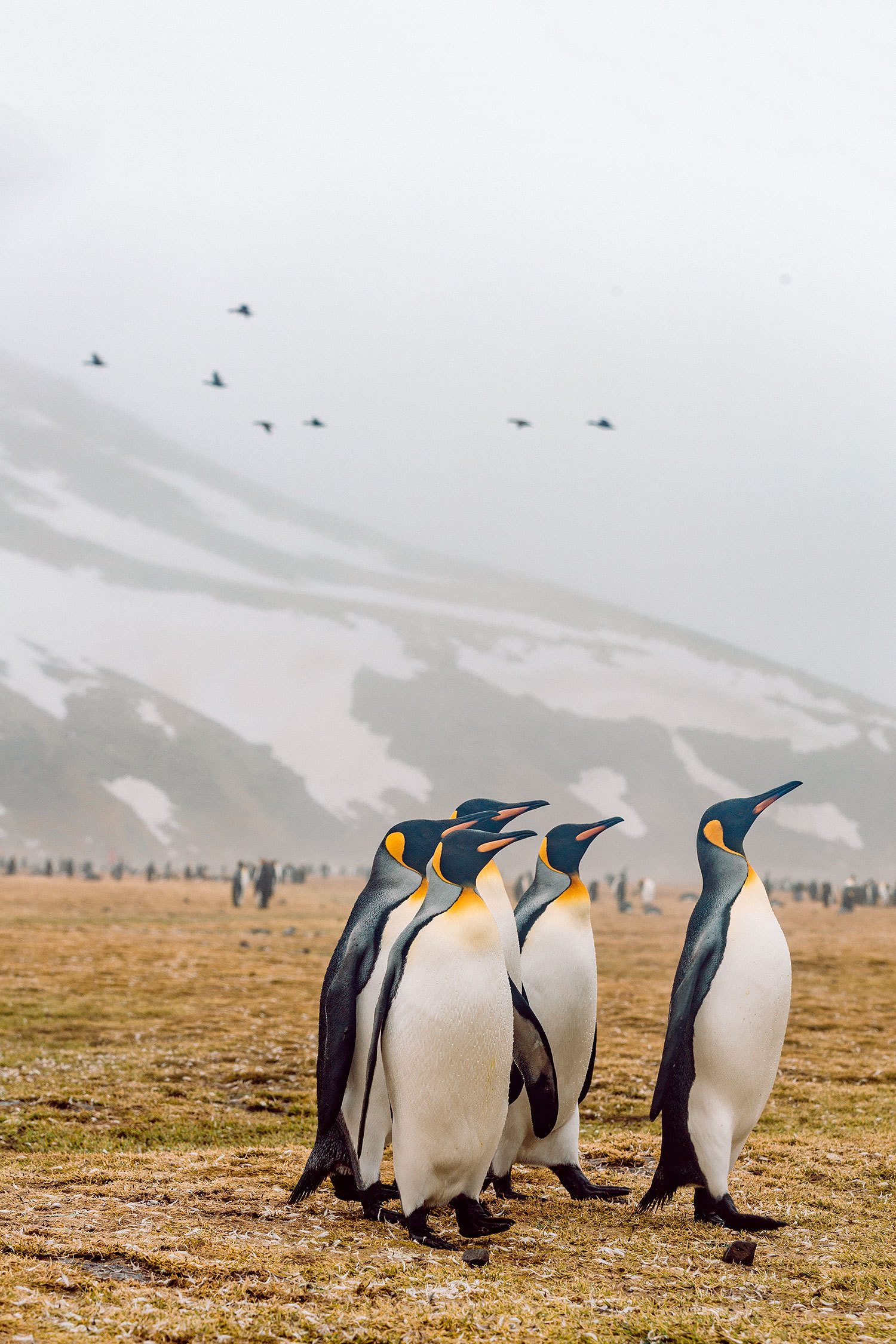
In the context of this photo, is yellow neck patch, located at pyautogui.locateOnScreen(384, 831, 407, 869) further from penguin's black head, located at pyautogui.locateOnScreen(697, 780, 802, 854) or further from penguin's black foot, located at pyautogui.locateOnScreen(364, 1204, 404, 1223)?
penguin's black foot, located at pyautogui.locateOnScreen(364, 1204, 404, 1223)

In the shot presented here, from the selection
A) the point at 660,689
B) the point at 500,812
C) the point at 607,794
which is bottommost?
the point at 500,812

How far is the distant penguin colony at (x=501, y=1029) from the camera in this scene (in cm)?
555

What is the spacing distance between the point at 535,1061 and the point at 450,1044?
104 centimetres

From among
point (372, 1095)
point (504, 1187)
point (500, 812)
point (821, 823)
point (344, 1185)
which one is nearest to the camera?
point (372, 1095)

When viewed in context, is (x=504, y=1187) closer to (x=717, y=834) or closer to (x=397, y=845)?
(x=397, y=845)

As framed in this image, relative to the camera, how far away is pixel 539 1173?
7.41 meters

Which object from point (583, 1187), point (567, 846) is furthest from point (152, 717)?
point (583, 1187)

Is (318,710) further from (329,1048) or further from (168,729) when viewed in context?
(329,1048)

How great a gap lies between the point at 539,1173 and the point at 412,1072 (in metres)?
Result: 2.44

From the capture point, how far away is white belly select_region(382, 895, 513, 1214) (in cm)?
551

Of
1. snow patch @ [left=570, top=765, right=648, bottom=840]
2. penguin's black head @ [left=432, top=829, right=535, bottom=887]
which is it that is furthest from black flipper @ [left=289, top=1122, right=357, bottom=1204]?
snow patch @ [left=570, top=765, right=648, bottom=840]

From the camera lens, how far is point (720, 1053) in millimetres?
6035

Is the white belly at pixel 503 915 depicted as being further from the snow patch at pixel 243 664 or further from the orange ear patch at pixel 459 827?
the snow patch at pixel 243 664

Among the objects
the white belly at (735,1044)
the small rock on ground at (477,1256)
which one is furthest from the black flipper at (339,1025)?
the white belly at (735,1044)
